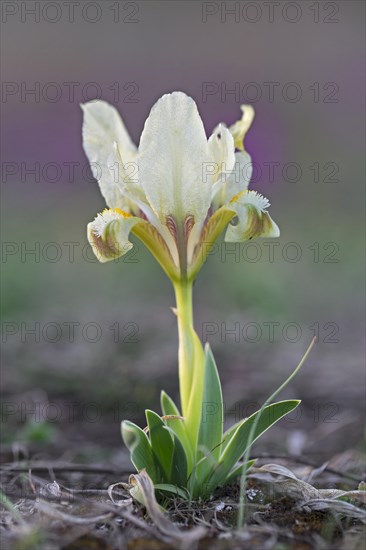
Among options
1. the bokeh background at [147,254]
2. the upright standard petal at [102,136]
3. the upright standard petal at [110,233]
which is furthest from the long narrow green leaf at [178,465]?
the bokeh background at [147,254]

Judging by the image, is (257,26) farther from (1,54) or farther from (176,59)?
(1,54)

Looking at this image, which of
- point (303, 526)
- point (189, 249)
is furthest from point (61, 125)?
point (303, 526)

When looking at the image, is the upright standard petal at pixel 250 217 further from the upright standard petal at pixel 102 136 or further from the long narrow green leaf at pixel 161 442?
the long narrow green leaf at pixel 161 442

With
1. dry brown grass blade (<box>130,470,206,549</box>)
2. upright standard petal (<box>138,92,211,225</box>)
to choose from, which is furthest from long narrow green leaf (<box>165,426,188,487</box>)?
upright standard petal (<box>138,92,211,225</box>)

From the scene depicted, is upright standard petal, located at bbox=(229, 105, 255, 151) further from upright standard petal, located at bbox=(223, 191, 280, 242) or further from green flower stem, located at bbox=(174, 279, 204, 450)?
green flower stem, located at bbox=(174, 279, 204, 450)

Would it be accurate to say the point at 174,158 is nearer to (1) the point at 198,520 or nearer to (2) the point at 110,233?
(2) the point at 110,233

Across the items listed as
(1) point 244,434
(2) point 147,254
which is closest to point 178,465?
(1) point 244,434
